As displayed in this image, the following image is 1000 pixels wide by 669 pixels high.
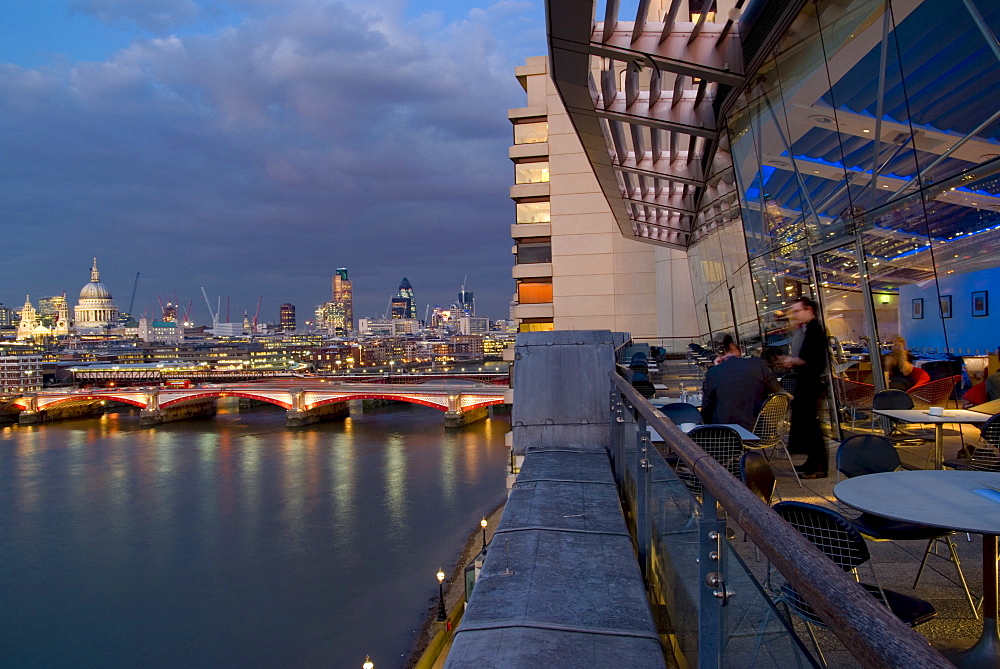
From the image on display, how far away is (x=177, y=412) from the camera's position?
6794cm

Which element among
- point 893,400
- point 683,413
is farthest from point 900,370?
point 683,413

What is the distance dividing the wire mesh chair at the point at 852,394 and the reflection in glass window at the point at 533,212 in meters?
32.5

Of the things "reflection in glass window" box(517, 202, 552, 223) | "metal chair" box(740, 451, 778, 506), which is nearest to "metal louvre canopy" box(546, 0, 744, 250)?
"metal chair" box(740, 451, 778, 506)

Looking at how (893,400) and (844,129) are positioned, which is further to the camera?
(844,129)

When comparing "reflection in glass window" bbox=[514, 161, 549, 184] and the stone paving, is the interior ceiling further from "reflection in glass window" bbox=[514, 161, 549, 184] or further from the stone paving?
"reflection in glass window" bbox=[514, 161, 549, 184]

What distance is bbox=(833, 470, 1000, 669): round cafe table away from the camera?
2.35 m

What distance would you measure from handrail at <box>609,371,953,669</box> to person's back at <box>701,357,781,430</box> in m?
4.84

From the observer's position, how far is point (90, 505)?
33.4 metres

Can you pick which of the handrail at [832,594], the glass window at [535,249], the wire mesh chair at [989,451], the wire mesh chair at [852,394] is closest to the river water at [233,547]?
the glass window at [535,249]

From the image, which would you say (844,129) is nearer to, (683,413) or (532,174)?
(683,413)

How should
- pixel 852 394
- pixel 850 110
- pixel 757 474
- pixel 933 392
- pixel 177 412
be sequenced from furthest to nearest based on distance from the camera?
pixel 177 412 < pixel 852 394 < pixel 850 110 < pixel 933 392 < pixel 757 474

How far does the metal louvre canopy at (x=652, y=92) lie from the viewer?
7723 mm

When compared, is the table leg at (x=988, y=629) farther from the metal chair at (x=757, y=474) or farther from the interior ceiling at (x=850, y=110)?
the interior ceiling at (x=850, y=110)

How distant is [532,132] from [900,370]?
35767 mm
